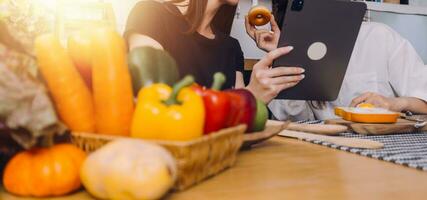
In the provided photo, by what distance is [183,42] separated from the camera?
1.49m

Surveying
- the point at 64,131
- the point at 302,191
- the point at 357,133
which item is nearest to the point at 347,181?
the point at 302,191

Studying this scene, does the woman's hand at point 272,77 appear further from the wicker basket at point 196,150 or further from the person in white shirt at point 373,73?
the wicker basket at point 196,150

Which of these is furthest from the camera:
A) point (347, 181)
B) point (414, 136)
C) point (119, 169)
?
point (414, 136)

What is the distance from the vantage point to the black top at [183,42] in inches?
54.3

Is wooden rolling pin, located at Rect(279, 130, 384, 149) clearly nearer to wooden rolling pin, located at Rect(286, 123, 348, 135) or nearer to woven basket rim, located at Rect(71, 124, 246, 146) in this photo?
wooden rolling pin, located at Rect(286, 123, 348, 135)

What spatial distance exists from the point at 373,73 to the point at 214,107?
51.2 inches

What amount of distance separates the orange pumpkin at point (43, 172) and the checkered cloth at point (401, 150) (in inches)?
17.0

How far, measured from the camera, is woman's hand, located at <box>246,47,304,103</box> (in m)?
1.23

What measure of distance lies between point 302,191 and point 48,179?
255mm

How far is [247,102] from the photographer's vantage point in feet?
2.05

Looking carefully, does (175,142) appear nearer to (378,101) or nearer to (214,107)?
(214,107)

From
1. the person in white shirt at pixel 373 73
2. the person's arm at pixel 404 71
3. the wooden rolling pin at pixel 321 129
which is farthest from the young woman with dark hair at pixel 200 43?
the person's arm at pixel 404 71

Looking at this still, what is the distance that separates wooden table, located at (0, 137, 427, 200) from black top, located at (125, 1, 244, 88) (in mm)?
742

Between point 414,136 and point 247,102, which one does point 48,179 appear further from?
point 414,136
